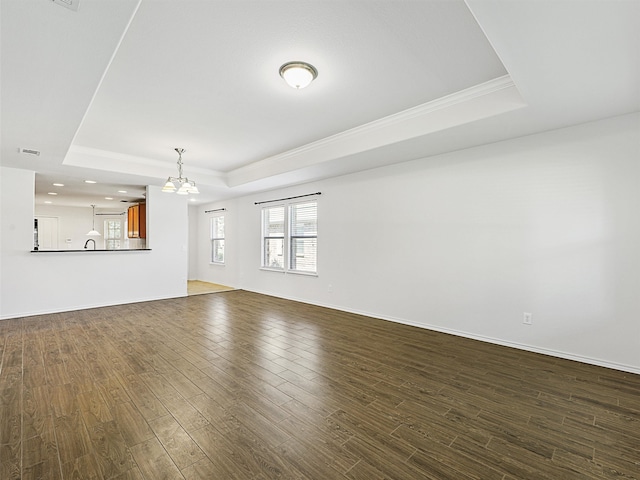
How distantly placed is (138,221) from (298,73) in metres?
6.80

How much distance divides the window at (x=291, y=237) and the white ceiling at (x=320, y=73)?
1.82 metres

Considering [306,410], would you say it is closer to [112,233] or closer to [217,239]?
[217,239]

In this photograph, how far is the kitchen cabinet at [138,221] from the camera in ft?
24.7

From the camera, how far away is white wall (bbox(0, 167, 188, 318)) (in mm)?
4927

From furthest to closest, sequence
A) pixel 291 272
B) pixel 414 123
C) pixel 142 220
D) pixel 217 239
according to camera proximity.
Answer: pixel 217 239 → pixel 142 220 → pixel 291 272 → pixel 414 123

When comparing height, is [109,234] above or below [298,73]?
below

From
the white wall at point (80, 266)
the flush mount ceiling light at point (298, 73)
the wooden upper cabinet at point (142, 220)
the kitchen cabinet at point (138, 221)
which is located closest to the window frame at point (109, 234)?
the kitchen cabinet at point (138, 221)

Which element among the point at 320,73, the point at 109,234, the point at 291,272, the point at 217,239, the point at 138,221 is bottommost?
the point at 291,272

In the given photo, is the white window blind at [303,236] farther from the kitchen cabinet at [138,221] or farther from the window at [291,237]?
the kitchen cabinet at [138,221]

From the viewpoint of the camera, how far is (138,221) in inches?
305

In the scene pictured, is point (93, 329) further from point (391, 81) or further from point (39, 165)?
point (391, 81)

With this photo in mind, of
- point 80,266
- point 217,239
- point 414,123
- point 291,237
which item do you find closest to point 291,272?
point 291,237

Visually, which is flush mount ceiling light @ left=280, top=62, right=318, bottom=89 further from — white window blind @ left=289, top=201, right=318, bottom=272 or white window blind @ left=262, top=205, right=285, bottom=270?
white window blind @ left=262, top=205, right=285, bottom=270

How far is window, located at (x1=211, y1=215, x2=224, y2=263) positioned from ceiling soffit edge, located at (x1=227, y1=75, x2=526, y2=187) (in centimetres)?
404
